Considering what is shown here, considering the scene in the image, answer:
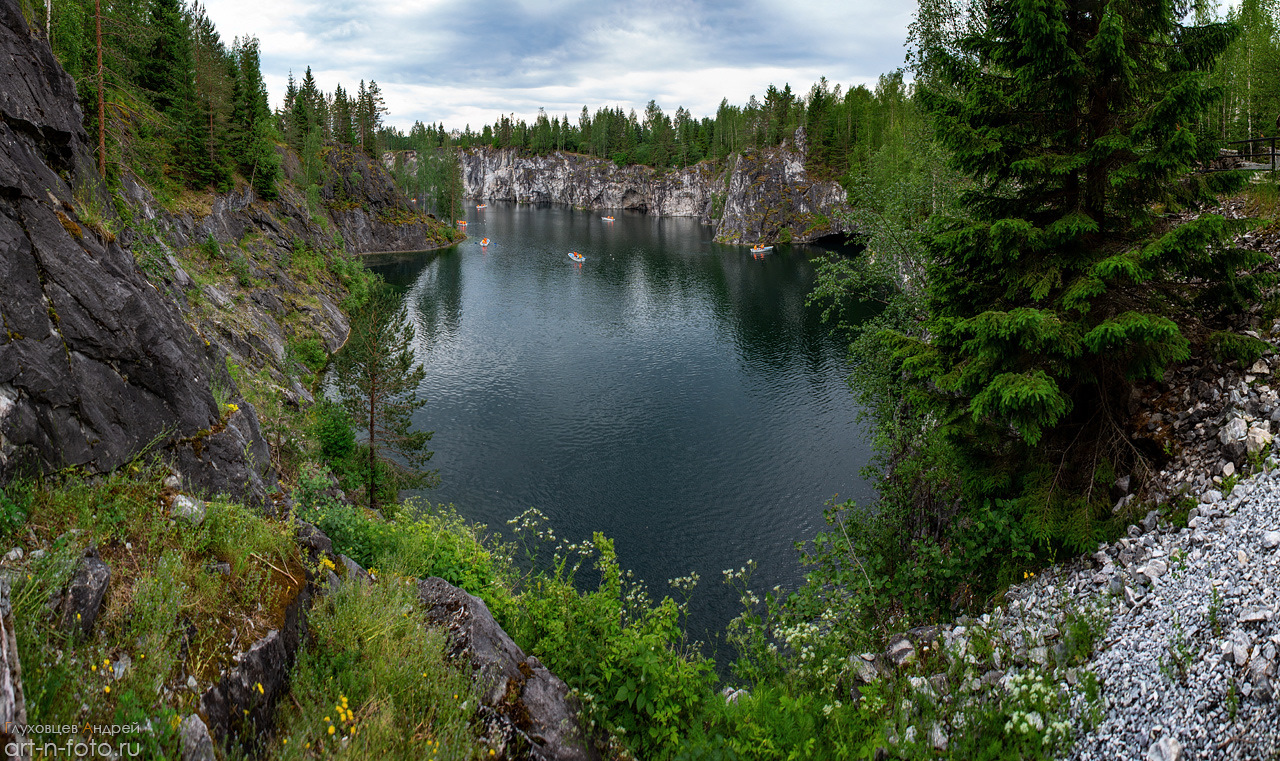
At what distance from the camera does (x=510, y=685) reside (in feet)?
26.4

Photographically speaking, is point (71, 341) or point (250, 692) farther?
point (71, 341)

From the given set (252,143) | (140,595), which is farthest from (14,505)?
(252,143)

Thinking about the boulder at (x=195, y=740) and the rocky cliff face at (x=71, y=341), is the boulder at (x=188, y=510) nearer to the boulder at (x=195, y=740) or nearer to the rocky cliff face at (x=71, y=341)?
the rocky cliff face at (x=71, y=341)

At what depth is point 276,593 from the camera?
716 cm

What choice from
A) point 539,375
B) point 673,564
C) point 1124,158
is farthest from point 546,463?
point 1124,158

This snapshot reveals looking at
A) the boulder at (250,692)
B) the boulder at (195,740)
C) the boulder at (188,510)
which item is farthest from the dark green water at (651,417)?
the boulder at (195,740)

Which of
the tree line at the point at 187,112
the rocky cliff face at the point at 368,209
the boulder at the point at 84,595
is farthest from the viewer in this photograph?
the rocky cliff face at the point at 368,209

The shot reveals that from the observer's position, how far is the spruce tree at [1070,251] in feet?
29.1

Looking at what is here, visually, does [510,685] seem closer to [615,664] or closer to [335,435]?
[615,664]

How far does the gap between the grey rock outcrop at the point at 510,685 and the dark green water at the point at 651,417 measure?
1108cm

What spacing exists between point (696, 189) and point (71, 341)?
15342cm

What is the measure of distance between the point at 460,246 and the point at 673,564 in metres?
85.4

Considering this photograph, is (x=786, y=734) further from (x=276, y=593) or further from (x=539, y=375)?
(x=539, y=375)

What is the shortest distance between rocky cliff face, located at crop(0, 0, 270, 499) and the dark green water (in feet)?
46.2
